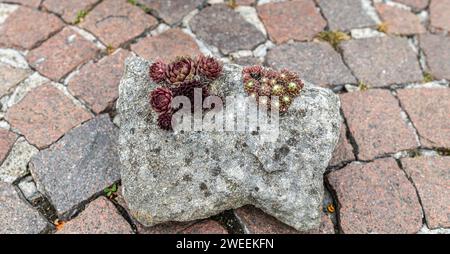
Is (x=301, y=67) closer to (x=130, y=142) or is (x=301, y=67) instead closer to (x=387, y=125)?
(x=387, y=125)

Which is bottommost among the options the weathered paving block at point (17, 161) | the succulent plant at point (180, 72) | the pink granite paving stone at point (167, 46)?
the weathered paving block at point (17, 161)

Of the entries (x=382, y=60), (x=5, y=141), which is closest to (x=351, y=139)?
(x=382, y=60)

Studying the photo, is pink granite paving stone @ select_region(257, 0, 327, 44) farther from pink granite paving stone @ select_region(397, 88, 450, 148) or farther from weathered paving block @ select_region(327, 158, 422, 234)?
weathered paving block @ select_region(327, 158, 422, 234)

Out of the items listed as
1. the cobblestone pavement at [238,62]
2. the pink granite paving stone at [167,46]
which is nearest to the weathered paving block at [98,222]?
the cobblestone pavement at [238,62]

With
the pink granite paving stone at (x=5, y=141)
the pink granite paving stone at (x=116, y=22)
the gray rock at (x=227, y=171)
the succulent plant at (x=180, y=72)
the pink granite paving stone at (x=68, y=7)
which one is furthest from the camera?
the pink granite paving stone at (x=68, y=7)

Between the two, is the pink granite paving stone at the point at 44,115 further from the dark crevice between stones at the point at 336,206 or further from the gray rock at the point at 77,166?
the dark crevice between stones at the point at 336,206

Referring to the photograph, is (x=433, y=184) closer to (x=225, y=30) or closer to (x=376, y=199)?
(x=376, y=199)
